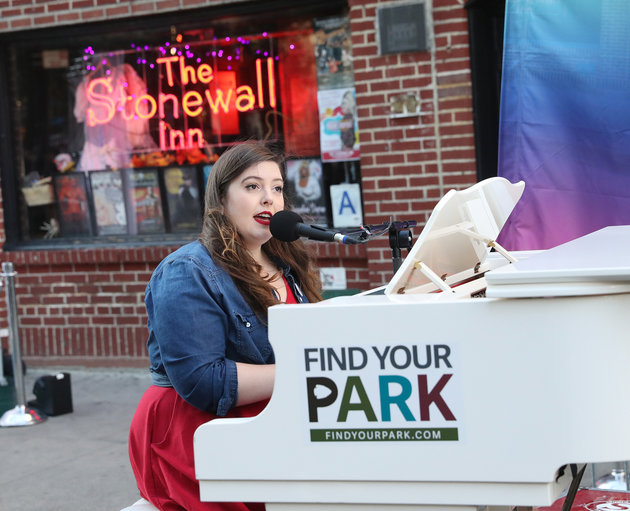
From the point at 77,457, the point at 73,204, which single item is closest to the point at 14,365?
the point at 77,457

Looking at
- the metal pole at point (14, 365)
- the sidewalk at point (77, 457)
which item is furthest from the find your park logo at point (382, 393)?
the metal pole at point (14, 365)

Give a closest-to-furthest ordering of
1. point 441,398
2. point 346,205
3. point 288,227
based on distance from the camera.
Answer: point 441,398 → point 288,227 → point 346,205

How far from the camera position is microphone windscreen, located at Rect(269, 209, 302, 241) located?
8.87 feet

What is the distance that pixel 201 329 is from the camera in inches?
107

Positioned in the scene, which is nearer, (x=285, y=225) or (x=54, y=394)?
(x=285, y=225)

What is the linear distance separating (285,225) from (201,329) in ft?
1.28

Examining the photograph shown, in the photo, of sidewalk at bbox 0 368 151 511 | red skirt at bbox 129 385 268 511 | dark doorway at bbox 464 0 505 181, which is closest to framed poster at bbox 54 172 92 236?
sidewalk at bbox 0 368 151 511

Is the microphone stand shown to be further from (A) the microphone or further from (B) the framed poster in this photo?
(B) the framed poster

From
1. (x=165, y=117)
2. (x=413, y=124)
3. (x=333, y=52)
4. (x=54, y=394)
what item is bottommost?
(x=54, y=394)

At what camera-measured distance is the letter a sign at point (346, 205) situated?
713cm

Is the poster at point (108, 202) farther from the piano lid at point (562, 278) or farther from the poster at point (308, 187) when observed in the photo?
the piano lid at point (562, 278)

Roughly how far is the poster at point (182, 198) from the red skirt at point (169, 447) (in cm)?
486

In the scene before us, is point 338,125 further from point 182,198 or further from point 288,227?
point 288,227

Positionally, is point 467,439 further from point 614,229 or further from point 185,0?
point 185,0
